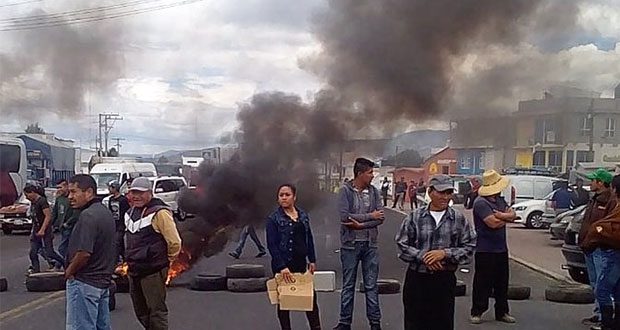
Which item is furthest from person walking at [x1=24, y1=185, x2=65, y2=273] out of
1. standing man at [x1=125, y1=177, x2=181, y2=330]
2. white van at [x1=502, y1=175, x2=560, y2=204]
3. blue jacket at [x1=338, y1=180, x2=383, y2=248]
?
white van at [x1=502, y1=175, x2=560, y2=204]

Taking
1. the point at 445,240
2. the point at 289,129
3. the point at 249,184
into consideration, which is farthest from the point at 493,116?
the point at 445,240

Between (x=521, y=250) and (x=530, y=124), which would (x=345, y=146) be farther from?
(x=530, y=124)

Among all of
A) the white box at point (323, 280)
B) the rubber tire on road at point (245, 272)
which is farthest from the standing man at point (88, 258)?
the rubber tire on road at point (245, 272)

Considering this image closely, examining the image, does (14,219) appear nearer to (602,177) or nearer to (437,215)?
(602,177)

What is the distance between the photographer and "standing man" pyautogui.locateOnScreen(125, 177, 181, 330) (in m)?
5.60

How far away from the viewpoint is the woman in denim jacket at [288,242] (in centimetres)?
633

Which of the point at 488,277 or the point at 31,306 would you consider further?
the point at 31,306

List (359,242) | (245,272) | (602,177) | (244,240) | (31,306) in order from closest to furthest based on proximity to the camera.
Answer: (359,242)
(602,177)
(31,306)
(245,272)
(244,240)

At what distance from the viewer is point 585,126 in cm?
2580

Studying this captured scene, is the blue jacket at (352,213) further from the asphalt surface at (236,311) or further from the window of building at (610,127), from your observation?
the window of building at (610,127)

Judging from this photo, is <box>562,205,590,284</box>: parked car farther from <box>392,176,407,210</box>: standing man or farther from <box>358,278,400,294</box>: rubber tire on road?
<box>392,176,407,210</box>: standing man

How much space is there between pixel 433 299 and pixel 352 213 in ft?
6.36

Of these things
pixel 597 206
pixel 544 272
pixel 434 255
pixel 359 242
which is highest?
pixel 597 206

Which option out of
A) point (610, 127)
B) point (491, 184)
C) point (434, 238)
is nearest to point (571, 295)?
point (491, 184)
